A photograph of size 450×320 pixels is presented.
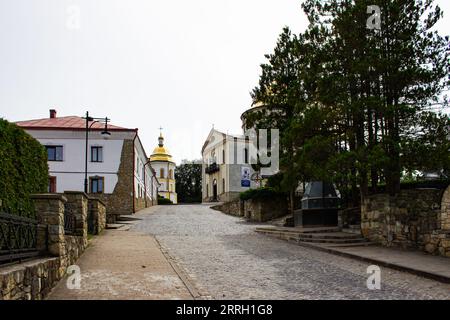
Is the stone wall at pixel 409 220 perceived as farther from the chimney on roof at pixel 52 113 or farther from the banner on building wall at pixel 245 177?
the banner on building wall at pixel 245 177

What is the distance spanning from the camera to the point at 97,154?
3033cm

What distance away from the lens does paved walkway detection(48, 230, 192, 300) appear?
7087 mm

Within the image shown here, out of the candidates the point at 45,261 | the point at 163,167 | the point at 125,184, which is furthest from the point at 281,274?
the point at 163,167

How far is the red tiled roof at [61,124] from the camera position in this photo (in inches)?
1161

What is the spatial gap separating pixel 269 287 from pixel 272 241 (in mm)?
8154

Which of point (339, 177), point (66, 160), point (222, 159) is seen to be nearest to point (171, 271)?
point (339, 177)

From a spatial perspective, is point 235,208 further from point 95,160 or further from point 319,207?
point 319,207

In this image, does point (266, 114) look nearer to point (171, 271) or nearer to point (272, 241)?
point (272, 241)

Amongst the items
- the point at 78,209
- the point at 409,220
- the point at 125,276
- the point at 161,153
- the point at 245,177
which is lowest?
the point at 125,276

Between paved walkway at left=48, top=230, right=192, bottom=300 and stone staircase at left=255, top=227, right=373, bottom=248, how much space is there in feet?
17.3

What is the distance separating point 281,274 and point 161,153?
61059mm

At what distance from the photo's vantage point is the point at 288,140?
15.8m

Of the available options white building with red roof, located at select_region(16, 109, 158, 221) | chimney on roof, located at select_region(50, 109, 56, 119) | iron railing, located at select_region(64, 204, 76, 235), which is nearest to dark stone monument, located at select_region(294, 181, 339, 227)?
iron railing, located at select_region(64, 204, 76, 235)

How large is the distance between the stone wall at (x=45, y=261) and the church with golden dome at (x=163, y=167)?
2288 inches
